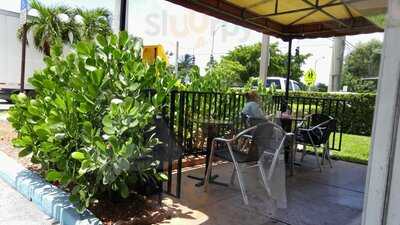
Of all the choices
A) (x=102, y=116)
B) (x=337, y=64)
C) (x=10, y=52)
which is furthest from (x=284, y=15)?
(x=10, y=52)

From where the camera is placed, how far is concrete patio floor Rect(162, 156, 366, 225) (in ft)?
10.2

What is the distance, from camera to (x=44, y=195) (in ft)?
11.1

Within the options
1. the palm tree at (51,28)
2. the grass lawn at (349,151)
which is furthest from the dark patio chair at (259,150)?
the palm tree at (51,28)

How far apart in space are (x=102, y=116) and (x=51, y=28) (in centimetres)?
1361

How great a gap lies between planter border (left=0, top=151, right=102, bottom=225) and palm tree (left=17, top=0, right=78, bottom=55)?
1110cm

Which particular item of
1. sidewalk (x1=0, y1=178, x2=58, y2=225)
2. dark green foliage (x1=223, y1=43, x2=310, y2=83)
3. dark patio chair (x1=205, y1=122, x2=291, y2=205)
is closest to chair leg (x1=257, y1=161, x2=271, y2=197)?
dark patio chair (x1=205, y1=122, x2=291, y2=205)

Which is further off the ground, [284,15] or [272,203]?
[284,15]

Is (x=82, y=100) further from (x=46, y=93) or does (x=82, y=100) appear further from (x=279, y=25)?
(x=279, y=25)

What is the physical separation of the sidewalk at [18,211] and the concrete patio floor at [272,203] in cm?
125

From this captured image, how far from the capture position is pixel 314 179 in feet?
15.0

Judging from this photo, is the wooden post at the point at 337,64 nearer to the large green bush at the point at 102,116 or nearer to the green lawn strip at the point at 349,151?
the large green bush at the point at 102,116

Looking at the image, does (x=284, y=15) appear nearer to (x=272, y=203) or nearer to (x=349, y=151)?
(x=349, y=151)

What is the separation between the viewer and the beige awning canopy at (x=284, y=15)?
441cm

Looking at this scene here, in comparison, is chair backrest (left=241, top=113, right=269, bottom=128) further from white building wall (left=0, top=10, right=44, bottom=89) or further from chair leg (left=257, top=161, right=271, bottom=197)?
white building wall (left=0, top=10, right=44, bottom=89)
